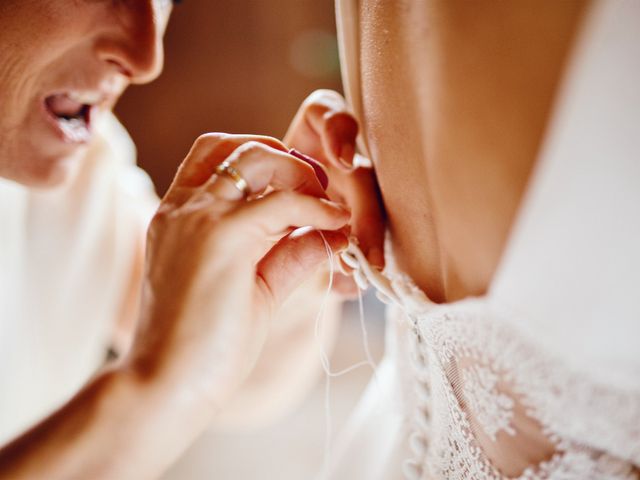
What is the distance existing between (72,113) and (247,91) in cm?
124

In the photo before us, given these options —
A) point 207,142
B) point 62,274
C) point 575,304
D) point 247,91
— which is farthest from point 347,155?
point 247,91

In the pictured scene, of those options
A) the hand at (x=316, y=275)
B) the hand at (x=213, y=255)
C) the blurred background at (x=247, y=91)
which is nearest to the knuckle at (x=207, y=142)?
the hand at (x=213, y=255)

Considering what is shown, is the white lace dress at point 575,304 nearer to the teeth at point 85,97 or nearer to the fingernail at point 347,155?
the fingernail at point 347,155

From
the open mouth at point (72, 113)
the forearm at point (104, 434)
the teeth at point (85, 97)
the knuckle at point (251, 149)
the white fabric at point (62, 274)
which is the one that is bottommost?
the white fabric at point (62, 274)

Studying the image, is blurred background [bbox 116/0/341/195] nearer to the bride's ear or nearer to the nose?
the nose

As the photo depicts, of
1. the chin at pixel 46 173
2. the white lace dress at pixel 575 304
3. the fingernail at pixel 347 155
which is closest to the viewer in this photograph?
the white lace dress at pixel 575 304

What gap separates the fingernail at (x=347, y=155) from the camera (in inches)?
20.1

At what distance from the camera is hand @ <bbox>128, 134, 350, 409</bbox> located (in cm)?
40

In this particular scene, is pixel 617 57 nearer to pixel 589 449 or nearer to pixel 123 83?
pixel 589 449

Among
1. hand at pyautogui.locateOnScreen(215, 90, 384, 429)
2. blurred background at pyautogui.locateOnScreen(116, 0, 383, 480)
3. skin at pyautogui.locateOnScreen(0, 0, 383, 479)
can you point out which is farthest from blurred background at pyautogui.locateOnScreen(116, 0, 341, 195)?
skin at pyautogui.locateOnScreen(0, 0, 383, 479)

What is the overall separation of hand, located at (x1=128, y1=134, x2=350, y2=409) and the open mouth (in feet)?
1.24

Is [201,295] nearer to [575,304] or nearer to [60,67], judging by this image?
[575,304]

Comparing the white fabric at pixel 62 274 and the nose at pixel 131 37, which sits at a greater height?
the nose at pixel 131 37

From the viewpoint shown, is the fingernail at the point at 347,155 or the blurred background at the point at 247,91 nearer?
the fingernail at the point at 347,155
